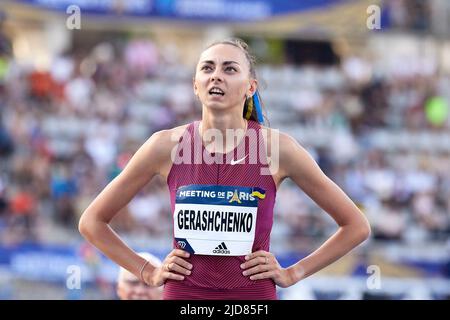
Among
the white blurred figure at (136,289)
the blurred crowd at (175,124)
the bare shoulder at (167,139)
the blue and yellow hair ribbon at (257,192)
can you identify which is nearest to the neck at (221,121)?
the bare shoulder at (167,139)

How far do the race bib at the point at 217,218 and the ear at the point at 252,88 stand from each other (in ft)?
1.76

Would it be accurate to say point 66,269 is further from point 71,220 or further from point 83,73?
point 83,73

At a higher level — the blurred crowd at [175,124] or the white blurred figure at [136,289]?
the blurred crowd at [175,124]

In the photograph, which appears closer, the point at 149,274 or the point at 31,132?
the point at 149,274

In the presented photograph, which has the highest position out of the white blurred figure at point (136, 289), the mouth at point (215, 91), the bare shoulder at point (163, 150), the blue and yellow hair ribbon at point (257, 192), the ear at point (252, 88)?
the ear at point (252, 88)

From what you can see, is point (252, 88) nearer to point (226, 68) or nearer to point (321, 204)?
point (226, 68)

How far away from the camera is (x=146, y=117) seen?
669 inches

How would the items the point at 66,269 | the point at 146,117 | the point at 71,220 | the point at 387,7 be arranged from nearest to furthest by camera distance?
the point at 66,269
the point at 71,220
the point at 146,117
the point at 387,7

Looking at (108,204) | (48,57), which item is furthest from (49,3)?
(108,204)

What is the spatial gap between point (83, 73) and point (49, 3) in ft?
7.85

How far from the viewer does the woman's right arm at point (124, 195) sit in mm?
4969

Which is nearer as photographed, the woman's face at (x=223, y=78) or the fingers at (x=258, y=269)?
the fingers at (x=258, y=269)

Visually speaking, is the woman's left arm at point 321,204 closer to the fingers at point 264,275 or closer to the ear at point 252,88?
the fingers at point 264,275

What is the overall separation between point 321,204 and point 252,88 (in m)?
0.67
